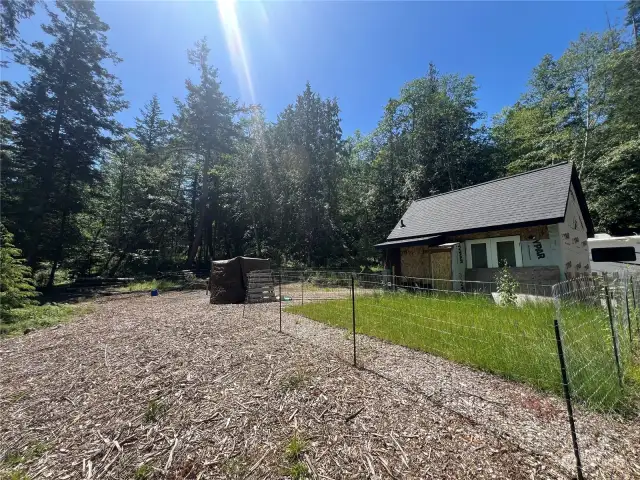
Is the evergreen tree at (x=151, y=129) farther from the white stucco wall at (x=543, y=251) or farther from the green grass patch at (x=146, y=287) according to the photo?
the white stucco wall at (x=543, y=251)

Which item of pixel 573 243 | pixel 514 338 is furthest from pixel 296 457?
pixel 573 243

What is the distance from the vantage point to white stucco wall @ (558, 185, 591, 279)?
9914mm

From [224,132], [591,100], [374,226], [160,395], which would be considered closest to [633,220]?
[591,100]

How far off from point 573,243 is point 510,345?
995 centimetres

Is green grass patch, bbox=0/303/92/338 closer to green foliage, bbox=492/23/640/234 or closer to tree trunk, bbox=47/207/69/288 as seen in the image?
tree trunk, bbox=47/207/69/288

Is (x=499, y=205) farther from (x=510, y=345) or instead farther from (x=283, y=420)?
(x=283, y=420)

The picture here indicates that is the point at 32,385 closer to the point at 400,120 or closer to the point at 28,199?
the point at 28,199

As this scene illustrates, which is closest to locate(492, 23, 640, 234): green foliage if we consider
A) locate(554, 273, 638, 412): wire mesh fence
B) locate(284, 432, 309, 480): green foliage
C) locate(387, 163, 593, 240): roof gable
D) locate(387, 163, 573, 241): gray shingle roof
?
locate(387, 163, 593, 240): roof gable

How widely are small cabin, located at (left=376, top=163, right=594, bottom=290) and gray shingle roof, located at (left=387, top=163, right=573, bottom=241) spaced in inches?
1.1

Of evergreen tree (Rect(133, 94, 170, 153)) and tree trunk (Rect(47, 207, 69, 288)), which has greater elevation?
evergreen tree (Rect(133, 94, 170, 153))

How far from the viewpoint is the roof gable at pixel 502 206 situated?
10266mm

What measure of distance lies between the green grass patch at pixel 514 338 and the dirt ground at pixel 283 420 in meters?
0.31

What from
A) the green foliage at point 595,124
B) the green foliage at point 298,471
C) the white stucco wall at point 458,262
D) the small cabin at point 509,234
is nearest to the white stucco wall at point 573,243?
the small cabin at point 509,234

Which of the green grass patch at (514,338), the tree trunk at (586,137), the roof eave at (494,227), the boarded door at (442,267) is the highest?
the tree trunk at (586,137)
